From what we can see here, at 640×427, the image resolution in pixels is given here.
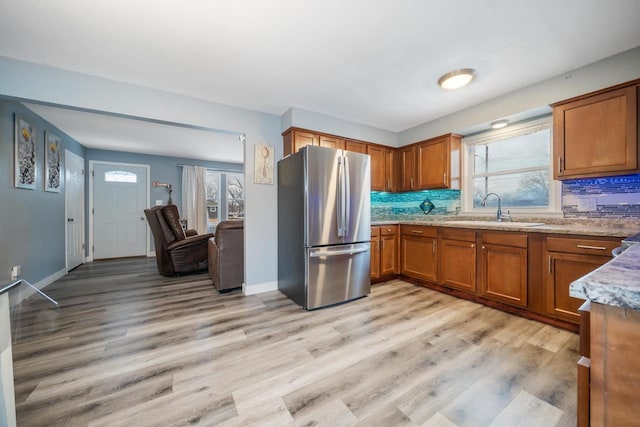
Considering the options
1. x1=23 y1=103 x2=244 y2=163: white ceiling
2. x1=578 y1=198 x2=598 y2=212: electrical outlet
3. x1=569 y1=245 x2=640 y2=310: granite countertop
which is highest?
x1=23 y1=103 x2=244 y2=163: white ceiling

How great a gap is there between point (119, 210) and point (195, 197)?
156 cm

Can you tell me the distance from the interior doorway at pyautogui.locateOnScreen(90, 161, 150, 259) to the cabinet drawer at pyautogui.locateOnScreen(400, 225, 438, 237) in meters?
5.71

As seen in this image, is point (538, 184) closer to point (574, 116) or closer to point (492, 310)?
point (574, 116)

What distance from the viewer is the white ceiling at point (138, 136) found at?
3.51 m

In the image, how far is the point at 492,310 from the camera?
2.58 m

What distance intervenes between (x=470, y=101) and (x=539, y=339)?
2592 millimetres

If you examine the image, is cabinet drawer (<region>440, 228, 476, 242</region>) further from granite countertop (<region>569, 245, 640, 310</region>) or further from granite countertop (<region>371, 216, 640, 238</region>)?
granite countertop (<region>569, 245, 640, 310</region>)

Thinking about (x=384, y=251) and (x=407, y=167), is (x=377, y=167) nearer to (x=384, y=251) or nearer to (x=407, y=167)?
(x=407, y=167)

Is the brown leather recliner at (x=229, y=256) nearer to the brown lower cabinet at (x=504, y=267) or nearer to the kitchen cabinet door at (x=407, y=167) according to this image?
the kitchen cabinet door at (x=407, y=167)

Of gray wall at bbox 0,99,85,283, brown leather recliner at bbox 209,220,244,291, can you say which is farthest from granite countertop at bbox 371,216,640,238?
gray wall at bbox 0,99,85,283

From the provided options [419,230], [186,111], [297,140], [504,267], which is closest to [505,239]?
[504,267]

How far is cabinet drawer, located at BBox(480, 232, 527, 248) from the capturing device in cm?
238

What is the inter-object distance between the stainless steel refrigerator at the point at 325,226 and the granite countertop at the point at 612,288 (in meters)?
2.22

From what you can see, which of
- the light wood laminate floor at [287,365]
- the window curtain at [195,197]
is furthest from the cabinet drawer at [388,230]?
the window curtain at [195,197]
